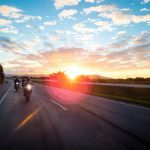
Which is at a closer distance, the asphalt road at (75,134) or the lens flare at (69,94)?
the asphalt road at (75,134)

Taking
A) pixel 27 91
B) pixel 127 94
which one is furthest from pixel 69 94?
pixel 27 91

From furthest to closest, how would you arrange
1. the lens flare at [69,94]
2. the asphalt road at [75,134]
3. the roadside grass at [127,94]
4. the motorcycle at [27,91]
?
1. the motorcycle at [27,91]
2. the lens flare at [69,94]
3. the roadside grass at [127,94]
4. the asphalt road at [75,134]

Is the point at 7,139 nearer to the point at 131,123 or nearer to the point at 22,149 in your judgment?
the point at 22,149

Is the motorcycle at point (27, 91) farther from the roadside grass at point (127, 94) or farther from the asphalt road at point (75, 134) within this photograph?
the asphalt road at point (75, 134)

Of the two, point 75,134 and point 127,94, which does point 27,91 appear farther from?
point 75,134

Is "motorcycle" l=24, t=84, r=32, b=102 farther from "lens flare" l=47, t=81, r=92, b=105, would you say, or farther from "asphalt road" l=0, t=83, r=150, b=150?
"asphalt road" l=0, t=83, r=150, b=150

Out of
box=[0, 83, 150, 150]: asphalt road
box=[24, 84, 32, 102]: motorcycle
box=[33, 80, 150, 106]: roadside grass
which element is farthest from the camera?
box=[24, 84, 32, 102]: motorcycle

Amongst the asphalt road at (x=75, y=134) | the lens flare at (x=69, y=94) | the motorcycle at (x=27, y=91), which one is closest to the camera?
the asphalt road at (x=75, y=134)

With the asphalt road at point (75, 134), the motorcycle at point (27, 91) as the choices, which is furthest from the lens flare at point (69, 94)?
the asphalt road at point (75, 134)

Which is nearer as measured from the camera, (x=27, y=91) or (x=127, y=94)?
(x=27, y=91)

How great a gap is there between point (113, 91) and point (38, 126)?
19480mm

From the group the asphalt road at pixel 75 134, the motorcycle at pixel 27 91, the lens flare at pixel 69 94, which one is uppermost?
the motorcycle at pixel 27 91

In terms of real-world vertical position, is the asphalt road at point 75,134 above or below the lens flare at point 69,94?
below

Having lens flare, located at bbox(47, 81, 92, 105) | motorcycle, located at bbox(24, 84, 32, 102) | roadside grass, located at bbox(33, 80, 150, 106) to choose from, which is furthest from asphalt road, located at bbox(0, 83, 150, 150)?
motorcycle, located at bbox(24, 84, 32, 102)
